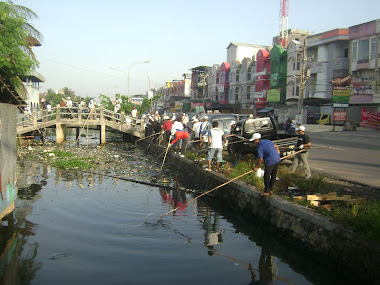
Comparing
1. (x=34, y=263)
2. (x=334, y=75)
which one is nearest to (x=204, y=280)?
(x=34, y=263)

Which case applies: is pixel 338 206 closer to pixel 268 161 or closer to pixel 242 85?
pixel 268 161

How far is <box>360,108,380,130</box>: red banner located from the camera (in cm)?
3148

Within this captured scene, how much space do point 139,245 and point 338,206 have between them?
14.0 feet

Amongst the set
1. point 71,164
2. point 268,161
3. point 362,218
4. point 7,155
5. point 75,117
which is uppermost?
point 75,117

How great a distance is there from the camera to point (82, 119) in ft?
91.5

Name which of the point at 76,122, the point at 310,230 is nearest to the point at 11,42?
the point at 76,122

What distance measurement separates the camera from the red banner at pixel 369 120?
31.5m

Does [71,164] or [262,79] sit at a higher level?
[262,79]

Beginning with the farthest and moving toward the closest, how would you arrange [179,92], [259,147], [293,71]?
[179,92], [293,71], [259,147]

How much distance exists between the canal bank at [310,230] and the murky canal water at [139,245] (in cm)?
27

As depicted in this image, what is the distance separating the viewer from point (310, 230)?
7012 mm

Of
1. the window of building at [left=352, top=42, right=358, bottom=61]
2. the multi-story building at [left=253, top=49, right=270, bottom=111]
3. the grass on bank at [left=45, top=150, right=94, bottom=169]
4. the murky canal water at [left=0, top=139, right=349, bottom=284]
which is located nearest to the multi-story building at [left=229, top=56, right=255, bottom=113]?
the multi-story building at [left=253, top=49, right=270, bottom=111]

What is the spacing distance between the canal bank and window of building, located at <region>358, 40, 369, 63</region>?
2814 cm

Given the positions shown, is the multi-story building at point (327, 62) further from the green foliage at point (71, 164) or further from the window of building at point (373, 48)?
the green foliage at point (71, 164)
